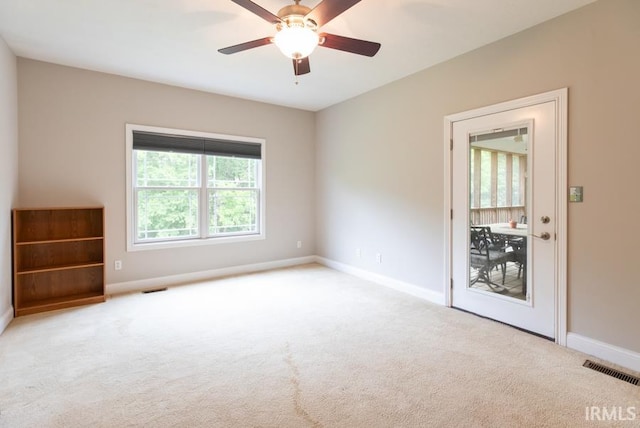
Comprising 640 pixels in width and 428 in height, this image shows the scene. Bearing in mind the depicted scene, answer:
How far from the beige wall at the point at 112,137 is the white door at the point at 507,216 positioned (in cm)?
300

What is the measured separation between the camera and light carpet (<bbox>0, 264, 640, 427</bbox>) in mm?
1807

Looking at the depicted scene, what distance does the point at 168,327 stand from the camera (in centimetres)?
298

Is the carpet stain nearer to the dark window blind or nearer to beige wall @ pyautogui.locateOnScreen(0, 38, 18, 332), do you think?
beige wall @ pyautogui.locateOnScreen(0, 38, 18, 332)

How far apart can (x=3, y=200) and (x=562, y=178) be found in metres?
5.01

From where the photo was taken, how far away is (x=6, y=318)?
9.78ft

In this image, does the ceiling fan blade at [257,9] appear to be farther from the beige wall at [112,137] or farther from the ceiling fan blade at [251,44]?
the beige wall at [112,137]

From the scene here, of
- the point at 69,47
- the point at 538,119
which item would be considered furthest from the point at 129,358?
the point at 538,119

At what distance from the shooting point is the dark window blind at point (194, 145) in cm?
414

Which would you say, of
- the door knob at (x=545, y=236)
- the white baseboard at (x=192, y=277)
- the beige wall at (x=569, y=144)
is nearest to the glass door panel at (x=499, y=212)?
the door knob at (x=545, y=236)

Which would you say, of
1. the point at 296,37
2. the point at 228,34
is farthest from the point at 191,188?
the point at 296,37

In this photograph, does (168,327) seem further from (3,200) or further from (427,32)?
(427,32)

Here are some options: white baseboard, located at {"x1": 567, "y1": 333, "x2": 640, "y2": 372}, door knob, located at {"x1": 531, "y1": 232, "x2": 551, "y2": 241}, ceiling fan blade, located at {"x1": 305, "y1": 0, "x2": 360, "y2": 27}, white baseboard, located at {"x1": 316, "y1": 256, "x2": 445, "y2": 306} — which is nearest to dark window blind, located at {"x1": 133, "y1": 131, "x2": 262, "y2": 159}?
white baseboard, located at {"x1": 316, "y1": 256, "x2": 445, "y2": 306}

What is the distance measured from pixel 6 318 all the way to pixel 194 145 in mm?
2763

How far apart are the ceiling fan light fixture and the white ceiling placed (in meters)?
0.49
